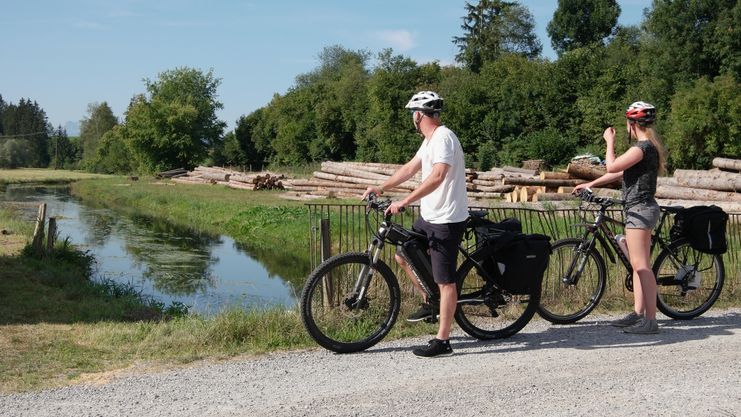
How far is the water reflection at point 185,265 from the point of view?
13617 millimetres

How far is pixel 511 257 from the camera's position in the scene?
20.8ft

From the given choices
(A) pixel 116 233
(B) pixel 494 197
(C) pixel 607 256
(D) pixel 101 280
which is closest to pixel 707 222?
(C) pixel 607 256

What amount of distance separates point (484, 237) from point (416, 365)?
1376 mm

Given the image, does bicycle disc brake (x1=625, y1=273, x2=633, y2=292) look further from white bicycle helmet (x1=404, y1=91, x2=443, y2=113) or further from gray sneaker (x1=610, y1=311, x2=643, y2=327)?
white bicycle helmet (x1=404, y1=91, x2=443, y2=113)

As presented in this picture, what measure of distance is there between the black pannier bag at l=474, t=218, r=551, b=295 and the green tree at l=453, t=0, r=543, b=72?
5471 centimetres

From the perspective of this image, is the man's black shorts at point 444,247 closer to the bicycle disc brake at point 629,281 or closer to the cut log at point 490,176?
the bicycle disc brake at point 629,281

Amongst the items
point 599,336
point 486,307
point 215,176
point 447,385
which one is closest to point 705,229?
point 599,336

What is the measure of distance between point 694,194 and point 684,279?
12.0m

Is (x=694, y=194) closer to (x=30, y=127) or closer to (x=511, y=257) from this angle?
(x=511, y=257)

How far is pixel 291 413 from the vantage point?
4438 mm

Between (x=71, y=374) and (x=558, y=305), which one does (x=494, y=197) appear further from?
(x=71, y=374)

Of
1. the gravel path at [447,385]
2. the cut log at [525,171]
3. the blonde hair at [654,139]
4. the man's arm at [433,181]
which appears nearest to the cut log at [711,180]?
the cut log at [525,171]

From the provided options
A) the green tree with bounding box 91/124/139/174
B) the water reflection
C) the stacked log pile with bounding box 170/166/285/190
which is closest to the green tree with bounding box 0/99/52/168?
the green tree with bounding box 91/124/139/174

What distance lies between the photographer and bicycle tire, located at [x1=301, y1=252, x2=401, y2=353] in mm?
5891
